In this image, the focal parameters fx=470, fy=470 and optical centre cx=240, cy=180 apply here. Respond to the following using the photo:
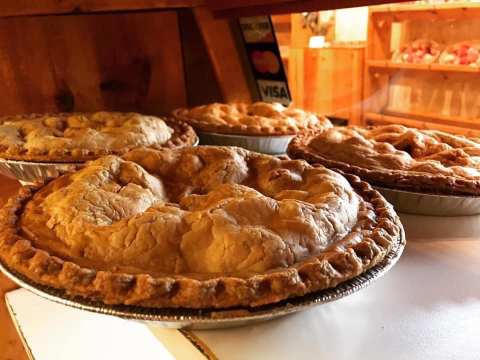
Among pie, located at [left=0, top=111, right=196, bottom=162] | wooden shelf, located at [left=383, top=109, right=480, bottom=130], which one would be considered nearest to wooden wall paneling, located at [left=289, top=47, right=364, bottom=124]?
wooden shelf, located at [left=383, top=109, right=480, bottom=130]

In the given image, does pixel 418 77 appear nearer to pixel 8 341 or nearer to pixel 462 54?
pixel 462 54

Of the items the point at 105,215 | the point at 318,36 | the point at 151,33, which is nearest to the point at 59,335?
the point at 105,215

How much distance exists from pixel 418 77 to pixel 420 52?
225mm

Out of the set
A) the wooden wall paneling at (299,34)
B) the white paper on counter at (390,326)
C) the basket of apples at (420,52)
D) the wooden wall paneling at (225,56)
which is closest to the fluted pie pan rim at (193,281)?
the white paper on counter at (390,326)

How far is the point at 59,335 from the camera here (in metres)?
1.10

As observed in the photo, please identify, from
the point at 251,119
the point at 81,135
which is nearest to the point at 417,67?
the point at 251,119

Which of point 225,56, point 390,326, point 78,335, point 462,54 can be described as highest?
point 225,56

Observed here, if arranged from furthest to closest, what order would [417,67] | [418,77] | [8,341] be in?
[418,77], [417,67], [8,341]

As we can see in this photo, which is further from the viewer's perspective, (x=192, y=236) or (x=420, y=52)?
(x=420, y=52)

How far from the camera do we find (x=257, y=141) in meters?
1.65

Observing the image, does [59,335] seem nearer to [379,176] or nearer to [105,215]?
[105,215]

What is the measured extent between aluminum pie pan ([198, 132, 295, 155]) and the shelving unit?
127cm

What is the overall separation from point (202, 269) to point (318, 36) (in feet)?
11.4

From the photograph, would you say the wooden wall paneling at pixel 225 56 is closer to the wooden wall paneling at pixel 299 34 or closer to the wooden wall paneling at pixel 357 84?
the wooden wall paneling at pixel 357 84
